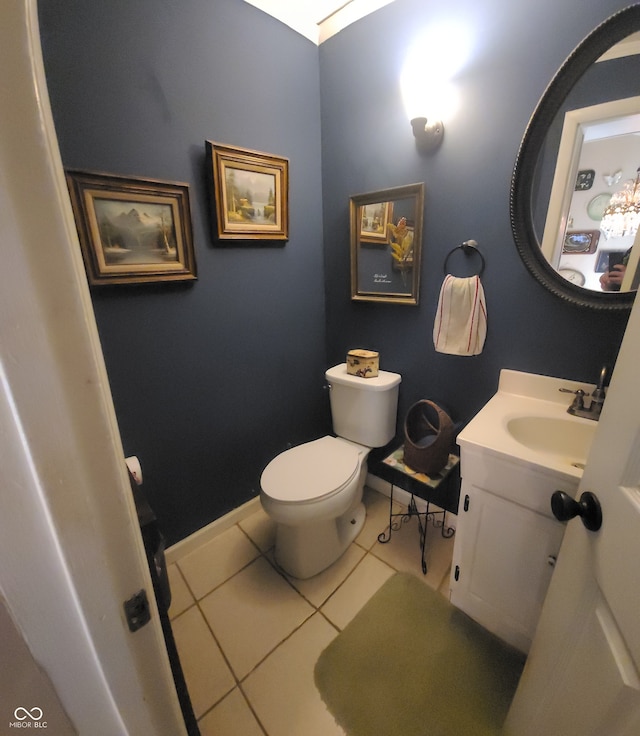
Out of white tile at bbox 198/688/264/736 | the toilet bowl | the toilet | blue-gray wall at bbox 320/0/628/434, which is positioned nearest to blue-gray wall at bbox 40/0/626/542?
blue-gray wall at bbox 320/0/628/434

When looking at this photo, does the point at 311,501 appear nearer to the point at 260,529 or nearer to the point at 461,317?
the point at 260,529

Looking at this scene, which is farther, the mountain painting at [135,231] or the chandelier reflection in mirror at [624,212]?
the mountain painting at [135,231]

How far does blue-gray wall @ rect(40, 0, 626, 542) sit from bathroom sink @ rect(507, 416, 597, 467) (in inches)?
8.0

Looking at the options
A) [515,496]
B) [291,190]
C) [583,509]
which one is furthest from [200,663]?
[291,190]

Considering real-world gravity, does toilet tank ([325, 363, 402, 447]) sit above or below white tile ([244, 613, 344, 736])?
above

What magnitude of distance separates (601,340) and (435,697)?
4.29 feet

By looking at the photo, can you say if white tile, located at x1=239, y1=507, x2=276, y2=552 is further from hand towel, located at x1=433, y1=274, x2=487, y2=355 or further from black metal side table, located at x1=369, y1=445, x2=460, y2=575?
hand towel, located at x1=433, y1=274, x2=487, y2=355

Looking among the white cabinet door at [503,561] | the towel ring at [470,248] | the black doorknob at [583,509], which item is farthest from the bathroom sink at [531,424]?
the towel ring at [470,248]

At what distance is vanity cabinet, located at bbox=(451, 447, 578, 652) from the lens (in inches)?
36.5

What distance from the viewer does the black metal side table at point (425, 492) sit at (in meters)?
1.42

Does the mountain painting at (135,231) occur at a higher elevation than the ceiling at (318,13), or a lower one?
lower

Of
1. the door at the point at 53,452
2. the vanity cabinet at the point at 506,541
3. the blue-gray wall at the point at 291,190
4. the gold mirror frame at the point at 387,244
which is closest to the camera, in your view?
the door at the point at 53,452

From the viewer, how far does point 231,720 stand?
100 centimetres

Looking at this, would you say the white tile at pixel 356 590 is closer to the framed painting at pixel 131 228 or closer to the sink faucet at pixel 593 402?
the sink faucet at pixel 593 402
